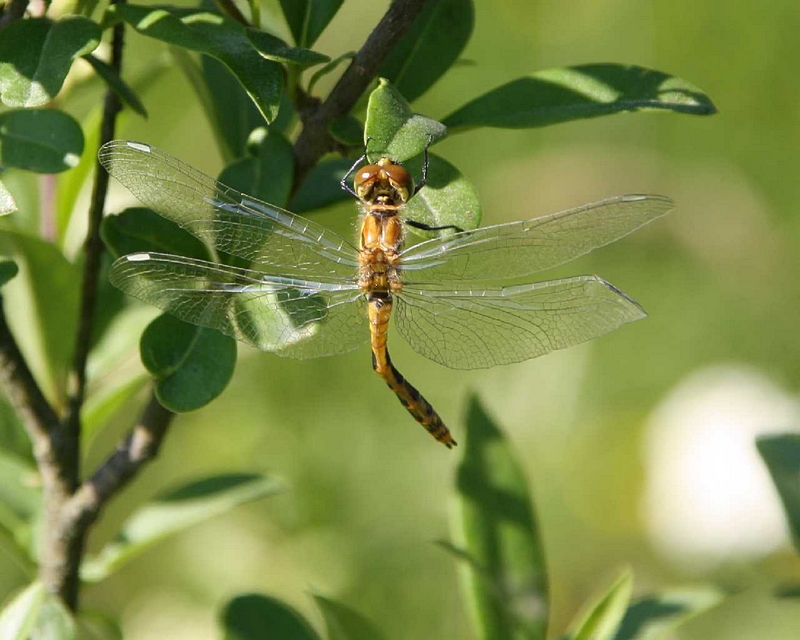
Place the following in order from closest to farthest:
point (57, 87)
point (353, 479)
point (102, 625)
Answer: point (57, 87)
point (102, 625)
point (353, 479)

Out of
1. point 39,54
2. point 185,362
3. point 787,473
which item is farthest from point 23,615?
point 787,473

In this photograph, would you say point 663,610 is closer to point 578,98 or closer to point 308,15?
point 578,98

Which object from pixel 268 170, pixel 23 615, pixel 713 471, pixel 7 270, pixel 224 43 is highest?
pixel 224 43

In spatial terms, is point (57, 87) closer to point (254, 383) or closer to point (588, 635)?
point (588, 635)

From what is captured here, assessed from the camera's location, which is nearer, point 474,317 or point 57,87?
point 57,87

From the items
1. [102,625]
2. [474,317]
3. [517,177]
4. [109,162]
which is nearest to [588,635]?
[474,317]

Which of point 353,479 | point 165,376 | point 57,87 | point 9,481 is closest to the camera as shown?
point 57,87

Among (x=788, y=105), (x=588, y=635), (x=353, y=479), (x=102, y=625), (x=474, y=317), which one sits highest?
(x=788, y=105)
